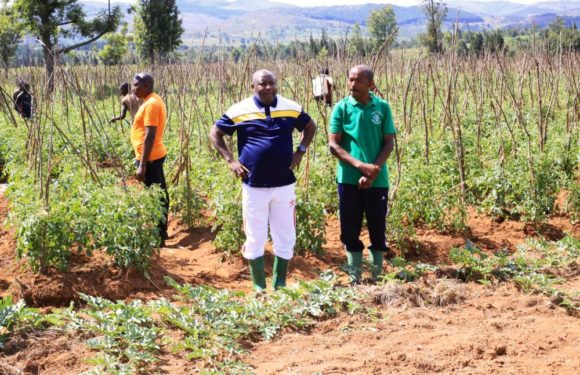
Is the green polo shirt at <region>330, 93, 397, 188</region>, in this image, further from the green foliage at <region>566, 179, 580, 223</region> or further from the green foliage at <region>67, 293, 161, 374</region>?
the green foliage at <region>566, 179, 580, 223</region>

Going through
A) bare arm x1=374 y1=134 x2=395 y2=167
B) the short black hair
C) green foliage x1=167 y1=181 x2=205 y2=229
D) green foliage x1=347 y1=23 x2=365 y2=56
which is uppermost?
green foliage x1=347 y1=23 x2=365 y2=56

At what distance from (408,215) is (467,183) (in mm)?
929

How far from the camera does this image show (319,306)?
3432 mm

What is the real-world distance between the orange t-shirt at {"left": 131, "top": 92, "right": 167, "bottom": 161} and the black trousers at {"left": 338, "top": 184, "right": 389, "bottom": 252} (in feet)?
6.27

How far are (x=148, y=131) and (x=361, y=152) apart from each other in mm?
2043

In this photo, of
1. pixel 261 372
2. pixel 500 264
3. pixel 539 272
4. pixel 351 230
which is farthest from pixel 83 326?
pixel 539 272

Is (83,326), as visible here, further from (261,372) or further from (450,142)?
(450,142)

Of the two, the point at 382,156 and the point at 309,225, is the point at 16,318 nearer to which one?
the point at 382,156

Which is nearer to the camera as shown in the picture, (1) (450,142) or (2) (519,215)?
(2) (519,215)

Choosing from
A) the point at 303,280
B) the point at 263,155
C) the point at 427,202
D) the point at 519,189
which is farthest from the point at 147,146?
the point at 519,189

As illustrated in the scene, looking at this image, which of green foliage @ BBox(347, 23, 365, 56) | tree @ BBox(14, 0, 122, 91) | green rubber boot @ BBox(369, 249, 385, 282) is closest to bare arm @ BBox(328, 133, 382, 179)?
green rubber boot @ BBox(369, 249, 385, 282)

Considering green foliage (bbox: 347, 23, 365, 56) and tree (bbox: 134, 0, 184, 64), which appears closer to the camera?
green foliage (bbox: 347, 23, 365, 56)

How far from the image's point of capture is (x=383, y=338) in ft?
10.2

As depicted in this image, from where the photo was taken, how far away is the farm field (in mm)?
2879
